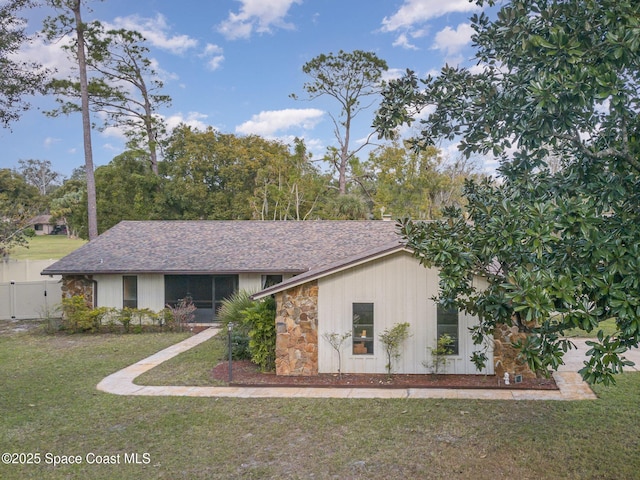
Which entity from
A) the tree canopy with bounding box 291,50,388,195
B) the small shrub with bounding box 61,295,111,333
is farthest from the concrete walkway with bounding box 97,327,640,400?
the tree canopy with bounding box 291,50,388,195

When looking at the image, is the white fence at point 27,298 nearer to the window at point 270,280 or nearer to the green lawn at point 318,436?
the window at point 270,280

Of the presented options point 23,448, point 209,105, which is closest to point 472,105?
point 23,448

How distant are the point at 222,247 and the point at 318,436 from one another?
12642 mm

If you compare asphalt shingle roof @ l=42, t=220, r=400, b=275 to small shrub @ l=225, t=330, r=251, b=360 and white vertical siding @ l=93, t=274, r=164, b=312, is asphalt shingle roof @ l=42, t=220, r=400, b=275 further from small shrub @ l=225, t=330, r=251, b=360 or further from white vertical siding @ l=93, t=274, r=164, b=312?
small shrub @ l=225, t=330, r=251, b=360

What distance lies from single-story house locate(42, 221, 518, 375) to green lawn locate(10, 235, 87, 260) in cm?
2394

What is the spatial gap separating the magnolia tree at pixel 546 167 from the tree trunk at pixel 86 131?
20.4 metres

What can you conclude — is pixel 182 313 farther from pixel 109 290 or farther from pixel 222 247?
pixel 222 247

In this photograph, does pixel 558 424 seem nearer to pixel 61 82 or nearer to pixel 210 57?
pixel 210 57

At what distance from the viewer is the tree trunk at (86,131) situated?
22.8 m

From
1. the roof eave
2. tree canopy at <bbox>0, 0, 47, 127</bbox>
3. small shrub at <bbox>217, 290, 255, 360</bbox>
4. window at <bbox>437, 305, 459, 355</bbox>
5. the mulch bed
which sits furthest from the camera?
tree canopy at <bbox>0, 0, 47, 127</bbox>

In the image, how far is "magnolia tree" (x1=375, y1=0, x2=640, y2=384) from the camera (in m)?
3.94

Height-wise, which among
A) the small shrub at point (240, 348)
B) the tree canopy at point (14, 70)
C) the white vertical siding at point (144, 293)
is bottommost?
the small shrub at point (240, 348)

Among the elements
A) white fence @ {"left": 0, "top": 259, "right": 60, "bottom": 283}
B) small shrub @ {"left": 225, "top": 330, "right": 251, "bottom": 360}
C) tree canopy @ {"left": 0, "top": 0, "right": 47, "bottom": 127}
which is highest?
tree canopy @ {"left": 0, "top": 0, "right": 47, "bottom": 127}

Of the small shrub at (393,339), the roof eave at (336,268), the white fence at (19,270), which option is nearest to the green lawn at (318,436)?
the small shrub at (393,339)
